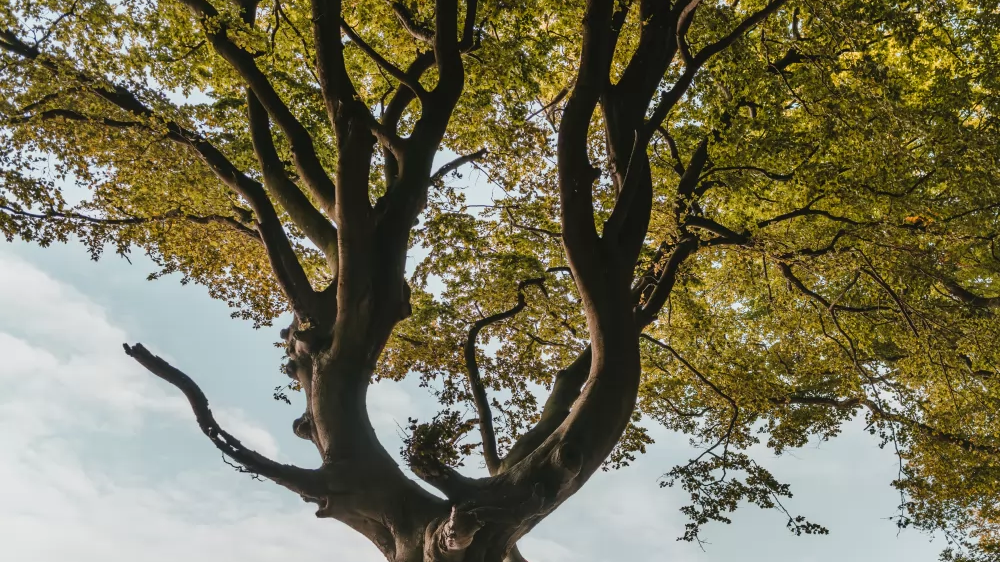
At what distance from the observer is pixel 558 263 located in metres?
13.6

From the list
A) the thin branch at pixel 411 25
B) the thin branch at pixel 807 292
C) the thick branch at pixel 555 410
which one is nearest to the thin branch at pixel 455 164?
the thin branch at pixel 411 25

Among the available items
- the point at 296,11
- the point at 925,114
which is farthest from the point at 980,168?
the point at 296,11

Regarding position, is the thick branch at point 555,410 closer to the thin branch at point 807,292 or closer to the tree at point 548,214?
the tree at point 548,214

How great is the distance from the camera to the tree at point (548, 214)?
6.77 meters

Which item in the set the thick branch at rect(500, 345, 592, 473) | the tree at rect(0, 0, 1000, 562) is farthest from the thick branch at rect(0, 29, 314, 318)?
the thick branch at rect(500, 345, 592, 473)

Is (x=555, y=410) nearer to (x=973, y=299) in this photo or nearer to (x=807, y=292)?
(x=807, y=292)

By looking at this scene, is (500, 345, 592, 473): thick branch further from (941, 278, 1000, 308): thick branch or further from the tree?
(941, 278, 1000, 308): thick branch

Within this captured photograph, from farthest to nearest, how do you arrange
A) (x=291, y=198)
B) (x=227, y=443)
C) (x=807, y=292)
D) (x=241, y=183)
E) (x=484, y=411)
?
(x=807, y=292), (x=484, y=411), (x=241, y=183), (x=291, y=198), (x=227, y=443)

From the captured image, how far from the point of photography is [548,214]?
11297 mm

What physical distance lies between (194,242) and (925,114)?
38.8 ft

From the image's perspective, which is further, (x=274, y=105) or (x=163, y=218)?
(x=163, y=218)

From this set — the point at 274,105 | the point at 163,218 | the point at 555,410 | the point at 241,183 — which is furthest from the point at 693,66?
the point at 163,218

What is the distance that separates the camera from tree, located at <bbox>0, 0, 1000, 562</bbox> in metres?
6.77

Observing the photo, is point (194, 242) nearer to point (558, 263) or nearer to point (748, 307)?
point (558, 263)
